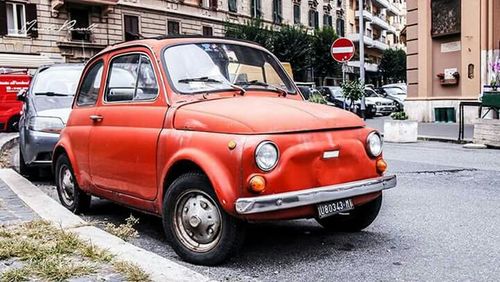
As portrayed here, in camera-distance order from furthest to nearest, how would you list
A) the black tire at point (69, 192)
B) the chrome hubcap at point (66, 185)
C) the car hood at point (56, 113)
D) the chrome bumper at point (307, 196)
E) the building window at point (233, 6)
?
the building window at point (233, 6) < the car hood at point (56, 113) < the chrome hubcap at point (66, 185) < the black tire at point (69, 192) < the chrome bumper at point (307, 196)

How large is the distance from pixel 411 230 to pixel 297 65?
41237mm

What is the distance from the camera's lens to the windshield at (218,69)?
15.5 ft

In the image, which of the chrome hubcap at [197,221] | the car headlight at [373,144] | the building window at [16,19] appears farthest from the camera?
the building window at [16,19]

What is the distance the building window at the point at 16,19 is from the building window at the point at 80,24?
3.14 metres

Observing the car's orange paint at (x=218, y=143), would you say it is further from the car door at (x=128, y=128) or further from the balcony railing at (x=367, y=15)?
the balcony railing at (x=367, y=15)

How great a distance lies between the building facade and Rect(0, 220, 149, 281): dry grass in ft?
51.6

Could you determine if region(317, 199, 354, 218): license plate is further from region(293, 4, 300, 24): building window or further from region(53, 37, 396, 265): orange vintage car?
region(293, 4, 300, 24): building window

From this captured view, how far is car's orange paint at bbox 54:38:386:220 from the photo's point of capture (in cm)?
383

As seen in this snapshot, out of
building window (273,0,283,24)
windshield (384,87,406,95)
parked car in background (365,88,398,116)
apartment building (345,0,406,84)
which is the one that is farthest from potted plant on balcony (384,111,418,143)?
apartment building (345,0,406,84)

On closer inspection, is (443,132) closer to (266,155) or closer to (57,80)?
(57,80)

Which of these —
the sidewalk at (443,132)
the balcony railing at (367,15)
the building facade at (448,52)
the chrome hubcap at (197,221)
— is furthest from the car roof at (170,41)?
the balcony railing at (367,15)

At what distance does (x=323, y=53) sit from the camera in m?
49.0

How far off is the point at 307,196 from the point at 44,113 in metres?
5.46

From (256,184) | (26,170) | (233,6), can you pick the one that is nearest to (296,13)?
(233,6)
